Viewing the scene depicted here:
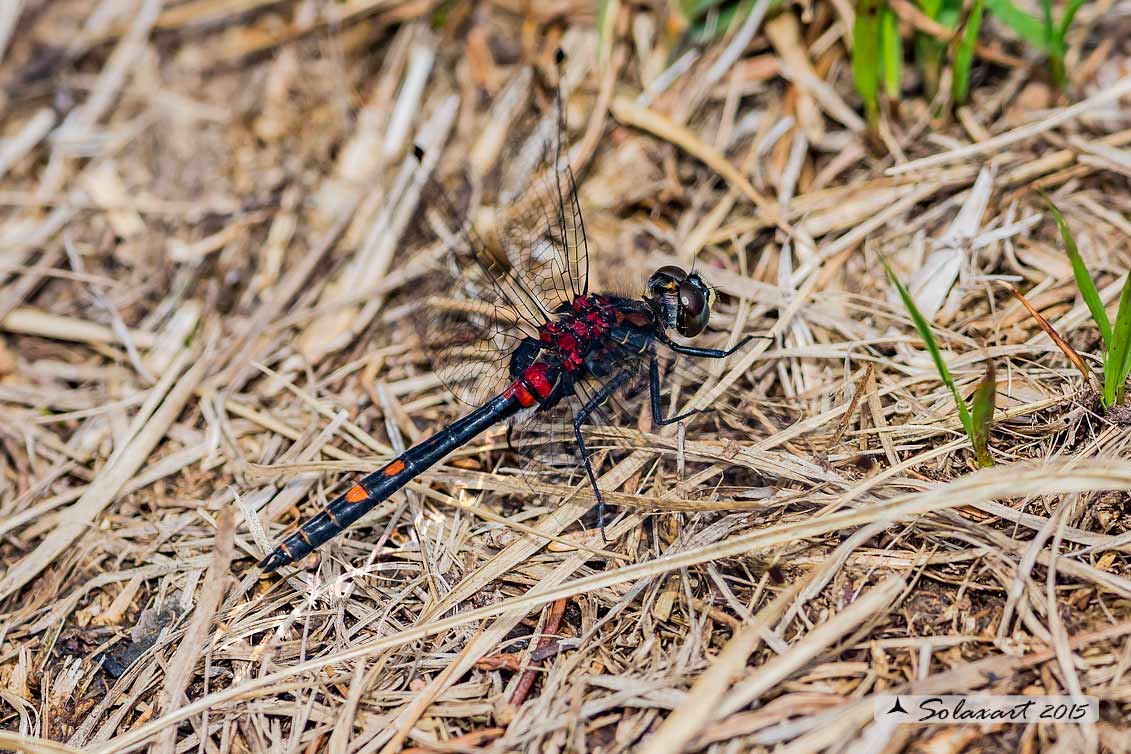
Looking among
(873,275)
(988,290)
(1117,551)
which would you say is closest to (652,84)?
(873,275)

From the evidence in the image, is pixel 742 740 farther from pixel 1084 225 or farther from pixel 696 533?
pixel 1084 225

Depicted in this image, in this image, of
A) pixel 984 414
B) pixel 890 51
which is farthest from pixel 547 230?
pixel 984 414

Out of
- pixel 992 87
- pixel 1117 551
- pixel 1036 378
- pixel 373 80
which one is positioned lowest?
pixel 1117 551

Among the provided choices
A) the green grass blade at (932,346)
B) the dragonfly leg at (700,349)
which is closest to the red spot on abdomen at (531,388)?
the dragonfly leg at (700,349)

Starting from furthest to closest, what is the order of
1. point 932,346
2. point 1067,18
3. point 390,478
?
point 1067,18, point 390,478, point 932,346

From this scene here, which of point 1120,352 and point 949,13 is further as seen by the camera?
point 949,13

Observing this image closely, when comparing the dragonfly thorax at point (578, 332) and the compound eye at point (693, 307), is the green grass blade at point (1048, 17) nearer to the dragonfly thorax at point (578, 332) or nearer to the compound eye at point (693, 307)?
the compound eye at point (693, 307)

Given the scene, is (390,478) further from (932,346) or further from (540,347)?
(932,346)
